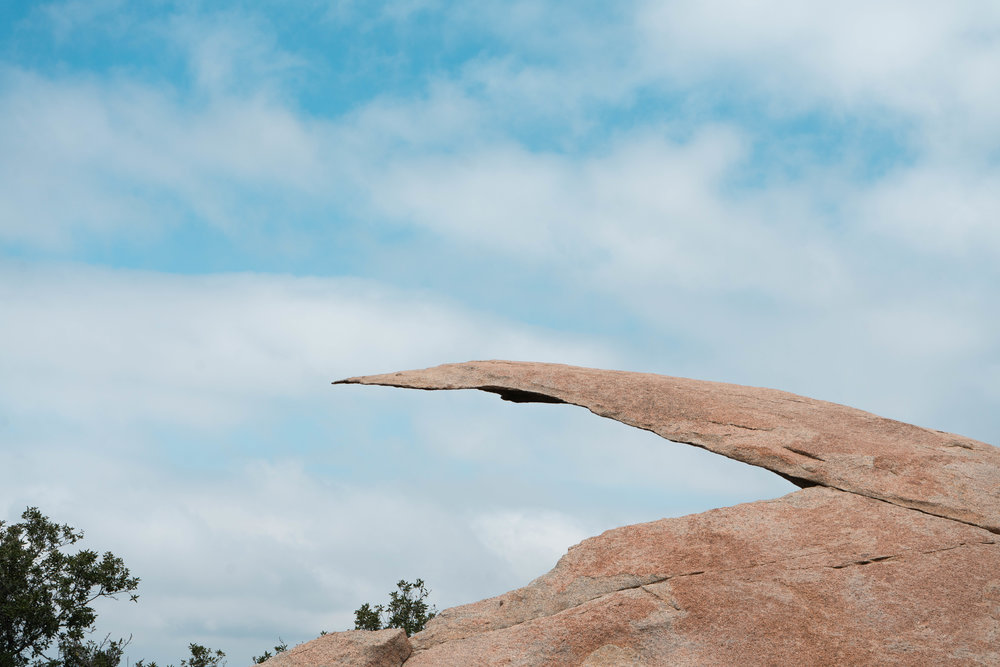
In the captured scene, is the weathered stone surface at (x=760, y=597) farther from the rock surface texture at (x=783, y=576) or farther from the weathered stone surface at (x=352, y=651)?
the weathered stone surface at (x=352, y=651)

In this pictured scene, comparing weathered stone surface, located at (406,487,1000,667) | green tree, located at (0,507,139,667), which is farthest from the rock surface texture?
green tree, located at (0,507,139,667)

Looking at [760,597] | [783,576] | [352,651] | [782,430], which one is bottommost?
[352,651]

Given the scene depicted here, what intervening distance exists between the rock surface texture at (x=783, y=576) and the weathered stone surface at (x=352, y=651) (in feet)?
0.14

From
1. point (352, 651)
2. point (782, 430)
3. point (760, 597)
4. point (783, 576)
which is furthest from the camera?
point (782, 430)

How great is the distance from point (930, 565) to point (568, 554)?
4120 millimetres

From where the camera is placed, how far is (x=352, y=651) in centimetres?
1071

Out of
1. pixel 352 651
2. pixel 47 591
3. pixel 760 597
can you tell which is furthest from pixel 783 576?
pixel 47 591

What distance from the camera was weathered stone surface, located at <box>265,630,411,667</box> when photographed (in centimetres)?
1059

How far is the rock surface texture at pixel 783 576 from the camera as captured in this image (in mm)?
9758

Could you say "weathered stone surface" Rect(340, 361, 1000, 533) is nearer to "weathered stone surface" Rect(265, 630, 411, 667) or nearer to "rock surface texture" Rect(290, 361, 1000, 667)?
"rock surface texture" Rect(290, 361, 1000, 667)

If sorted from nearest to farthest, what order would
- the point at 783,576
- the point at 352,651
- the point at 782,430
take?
the point at 783,576 → the point at 352,651 → the point at 782,430

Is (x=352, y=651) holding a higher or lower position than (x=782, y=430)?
lower

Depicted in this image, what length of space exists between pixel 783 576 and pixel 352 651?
498cm

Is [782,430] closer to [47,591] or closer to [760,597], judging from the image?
[760,597]
